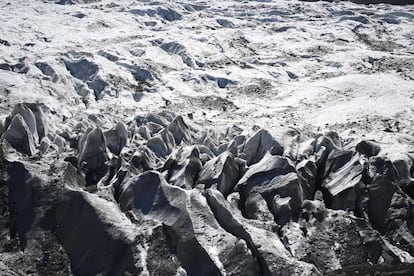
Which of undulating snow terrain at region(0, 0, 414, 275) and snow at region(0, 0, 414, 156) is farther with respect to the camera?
snow at region(0, 0, 414, 156)

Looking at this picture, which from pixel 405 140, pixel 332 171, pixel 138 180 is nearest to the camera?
pixel 138 180

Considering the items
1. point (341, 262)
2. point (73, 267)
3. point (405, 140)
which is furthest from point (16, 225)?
point (405, 140)

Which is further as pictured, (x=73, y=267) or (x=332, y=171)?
(x=332, y=171)

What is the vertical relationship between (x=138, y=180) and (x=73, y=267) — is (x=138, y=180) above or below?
above

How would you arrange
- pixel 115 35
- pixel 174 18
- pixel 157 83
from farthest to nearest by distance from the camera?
pixel 174 18, pixel 115 35, pixel 157 83

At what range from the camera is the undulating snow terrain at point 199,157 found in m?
18.1

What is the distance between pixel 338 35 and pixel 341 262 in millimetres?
34983

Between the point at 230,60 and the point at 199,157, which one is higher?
the point at 199,157

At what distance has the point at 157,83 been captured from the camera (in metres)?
38.1

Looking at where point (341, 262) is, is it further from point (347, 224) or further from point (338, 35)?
point (338, 35)

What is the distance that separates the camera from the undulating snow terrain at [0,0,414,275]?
18.1 m

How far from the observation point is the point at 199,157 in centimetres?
2355

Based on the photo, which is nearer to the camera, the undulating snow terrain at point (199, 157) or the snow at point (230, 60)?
the undulating snow terrain at point (199, 157)

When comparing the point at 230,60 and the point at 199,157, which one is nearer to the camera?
the point at 199,157
